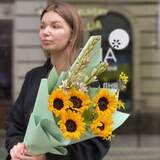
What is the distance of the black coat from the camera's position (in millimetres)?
2828

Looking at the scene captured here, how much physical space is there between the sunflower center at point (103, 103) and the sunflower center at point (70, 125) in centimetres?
14

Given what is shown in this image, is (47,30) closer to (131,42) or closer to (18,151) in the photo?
(18,151)

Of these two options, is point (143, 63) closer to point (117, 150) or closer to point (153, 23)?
point (153, 23)

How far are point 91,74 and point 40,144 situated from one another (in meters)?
0.34

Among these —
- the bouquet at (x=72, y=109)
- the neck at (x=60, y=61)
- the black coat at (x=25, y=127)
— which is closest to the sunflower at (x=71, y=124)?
the bouquet at (x=72, y=109)

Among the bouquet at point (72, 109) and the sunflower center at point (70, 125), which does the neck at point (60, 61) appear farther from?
the sunflower center at point (70, 125)

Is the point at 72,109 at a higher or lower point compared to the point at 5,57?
higher

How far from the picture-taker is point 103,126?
104 inches

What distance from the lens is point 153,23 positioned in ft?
35.6

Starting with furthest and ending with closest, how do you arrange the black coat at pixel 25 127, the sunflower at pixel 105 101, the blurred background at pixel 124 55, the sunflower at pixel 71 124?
1. the blurred background at pixel 124 55
2. the black coat at pixel 25 127
3. the sunflower at pixel 105 101
4. the sunflower at pixel 71 124

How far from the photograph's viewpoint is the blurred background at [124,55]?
10.1 meters

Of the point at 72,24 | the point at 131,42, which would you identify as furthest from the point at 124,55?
the point at 72,24

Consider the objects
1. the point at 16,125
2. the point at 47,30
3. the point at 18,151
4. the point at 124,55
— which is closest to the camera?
the point at 18,151

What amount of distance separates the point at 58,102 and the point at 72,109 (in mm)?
58
